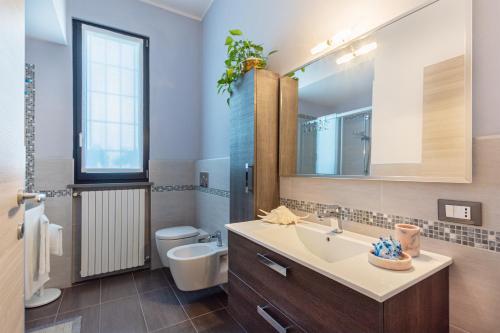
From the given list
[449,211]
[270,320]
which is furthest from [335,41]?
[270,320]

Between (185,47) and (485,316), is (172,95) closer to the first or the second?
(185,47)

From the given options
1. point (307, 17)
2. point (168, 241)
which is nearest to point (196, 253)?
point (168, 241)

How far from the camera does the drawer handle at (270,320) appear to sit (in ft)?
3.17

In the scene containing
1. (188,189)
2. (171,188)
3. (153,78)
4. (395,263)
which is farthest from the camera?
(188,189)

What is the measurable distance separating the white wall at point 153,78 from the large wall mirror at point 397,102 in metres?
1.78

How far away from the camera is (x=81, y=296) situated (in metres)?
2.16

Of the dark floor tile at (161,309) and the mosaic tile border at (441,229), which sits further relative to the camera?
the dark floor tile at (161,309)

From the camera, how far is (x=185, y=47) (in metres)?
2.95

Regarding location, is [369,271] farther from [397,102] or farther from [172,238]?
[172,238]

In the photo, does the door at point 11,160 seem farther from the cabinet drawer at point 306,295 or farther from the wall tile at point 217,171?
the wall tile at point 217,171

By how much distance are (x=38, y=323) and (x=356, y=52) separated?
2.76m

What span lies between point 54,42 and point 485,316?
3418 mm

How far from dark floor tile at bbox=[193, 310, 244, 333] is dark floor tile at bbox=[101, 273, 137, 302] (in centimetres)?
78

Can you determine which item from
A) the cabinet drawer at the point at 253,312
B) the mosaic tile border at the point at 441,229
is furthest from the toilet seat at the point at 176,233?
the mosaic tile border at the point at 441,229
